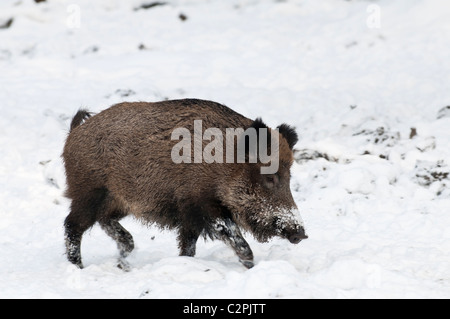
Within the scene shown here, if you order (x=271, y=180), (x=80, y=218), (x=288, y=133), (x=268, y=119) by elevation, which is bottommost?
(x=80, y=218)

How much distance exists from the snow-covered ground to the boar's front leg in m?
0.20

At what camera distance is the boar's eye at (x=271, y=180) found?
6566 mm

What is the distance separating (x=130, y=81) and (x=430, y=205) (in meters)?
5.62

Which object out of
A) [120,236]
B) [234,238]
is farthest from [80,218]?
[234,238]

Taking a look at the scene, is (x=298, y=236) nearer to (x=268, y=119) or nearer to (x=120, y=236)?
(x=120, y=236)

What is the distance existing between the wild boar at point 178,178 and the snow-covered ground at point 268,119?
1.24ft

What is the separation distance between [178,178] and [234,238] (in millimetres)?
790

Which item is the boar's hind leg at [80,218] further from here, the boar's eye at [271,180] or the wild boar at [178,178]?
the boar's eye at [271,180]

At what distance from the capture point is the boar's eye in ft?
21.5

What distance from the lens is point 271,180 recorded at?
21.6 feet

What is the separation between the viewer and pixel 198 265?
19.9ft

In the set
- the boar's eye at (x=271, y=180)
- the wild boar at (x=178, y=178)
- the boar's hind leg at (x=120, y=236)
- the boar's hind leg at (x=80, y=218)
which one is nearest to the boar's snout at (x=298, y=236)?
the wild boar at (x=178, y=178)

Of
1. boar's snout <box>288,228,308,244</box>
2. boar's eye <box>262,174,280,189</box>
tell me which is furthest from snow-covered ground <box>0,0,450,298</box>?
boar's eye <box>262,174,280,189</box>
